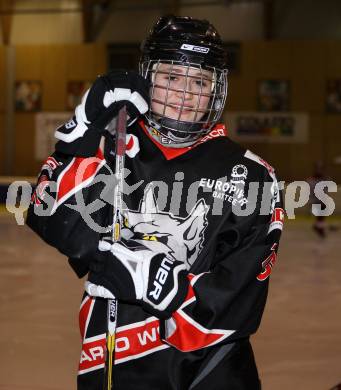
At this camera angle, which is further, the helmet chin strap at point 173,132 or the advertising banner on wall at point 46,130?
the advertising banner on wall at point 46,130

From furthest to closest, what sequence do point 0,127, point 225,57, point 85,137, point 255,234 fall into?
point 0,127 → point 225,57 → point 255,234 → point 85,137

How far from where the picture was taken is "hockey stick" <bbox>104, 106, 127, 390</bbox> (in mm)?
1383

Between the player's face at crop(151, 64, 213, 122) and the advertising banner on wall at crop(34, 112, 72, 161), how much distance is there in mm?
13981

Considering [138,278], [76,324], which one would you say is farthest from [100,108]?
[76,324]

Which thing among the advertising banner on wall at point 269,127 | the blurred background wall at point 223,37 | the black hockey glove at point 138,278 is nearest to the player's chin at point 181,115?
the black hockey glove at point 138,278

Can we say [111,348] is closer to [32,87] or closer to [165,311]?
[165,311]

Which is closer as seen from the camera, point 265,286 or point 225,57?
point 265,286

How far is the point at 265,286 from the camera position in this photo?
1.52m

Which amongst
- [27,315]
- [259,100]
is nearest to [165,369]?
[27,315]

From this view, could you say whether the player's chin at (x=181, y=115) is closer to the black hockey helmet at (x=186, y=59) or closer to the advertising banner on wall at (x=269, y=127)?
the black hockey helmet at (x=186, y=59)

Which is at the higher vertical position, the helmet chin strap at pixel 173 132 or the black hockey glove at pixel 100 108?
the black hockey glove at pixel 100 108

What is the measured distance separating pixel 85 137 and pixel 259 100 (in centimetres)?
1413

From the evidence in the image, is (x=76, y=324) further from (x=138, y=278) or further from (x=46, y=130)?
(x=46, y=130)

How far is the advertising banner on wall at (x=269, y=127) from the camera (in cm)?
1495
